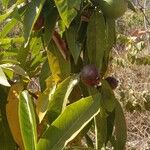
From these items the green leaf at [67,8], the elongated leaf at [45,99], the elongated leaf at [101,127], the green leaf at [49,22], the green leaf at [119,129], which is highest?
the green leaf at [67,8]

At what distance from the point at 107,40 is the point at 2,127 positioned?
0.38 meters

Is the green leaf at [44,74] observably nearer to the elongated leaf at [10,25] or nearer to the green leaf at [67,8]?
the elongated leaf at [10,25]

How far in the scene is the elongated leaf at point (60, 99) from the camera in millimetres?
1122

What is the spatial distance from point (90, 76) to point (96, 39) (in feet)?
0.38

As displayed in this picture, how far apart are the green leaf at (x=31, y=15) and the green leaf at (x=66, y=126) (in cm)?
27

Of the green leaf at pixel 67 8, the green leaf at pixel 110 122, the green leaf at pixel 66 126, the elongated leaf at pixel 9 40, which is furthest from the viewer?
the elongated leaf at pixel 9 40

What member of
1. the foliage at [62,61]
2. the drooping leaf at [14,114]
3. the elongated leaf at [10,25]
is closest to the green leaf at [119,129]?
the foliage at [62,61]

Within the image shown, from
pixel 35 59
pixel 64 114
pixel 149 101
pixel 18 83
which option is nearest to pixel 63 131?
pixel 64 114

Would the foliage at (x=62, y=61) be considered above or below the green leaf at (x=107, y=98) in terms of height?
above

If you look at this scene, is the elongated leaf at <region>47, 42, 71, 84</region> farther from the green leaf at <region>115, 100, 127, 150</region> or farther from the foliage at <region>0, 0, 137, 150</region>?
the green leaf at <region>115, 100, 127, 150</region>

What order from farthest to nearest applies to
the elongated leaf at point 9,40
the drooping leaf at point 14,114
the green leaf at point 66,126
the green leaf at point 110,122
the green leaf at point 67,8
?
the elongated leaf at point 9,40 < the green leaf at point 110,122 < the drooping leaf at point 14,114 < the green leaf at point 67,8 < the green leaf at point 66,126

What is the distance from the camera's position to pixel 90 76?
112 centimetres

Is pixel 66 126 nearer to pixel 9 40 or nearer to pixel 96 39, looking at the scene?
pixel 96 39

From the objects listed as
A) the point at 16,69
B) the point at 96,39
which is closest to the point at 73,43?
the point at 96,39
